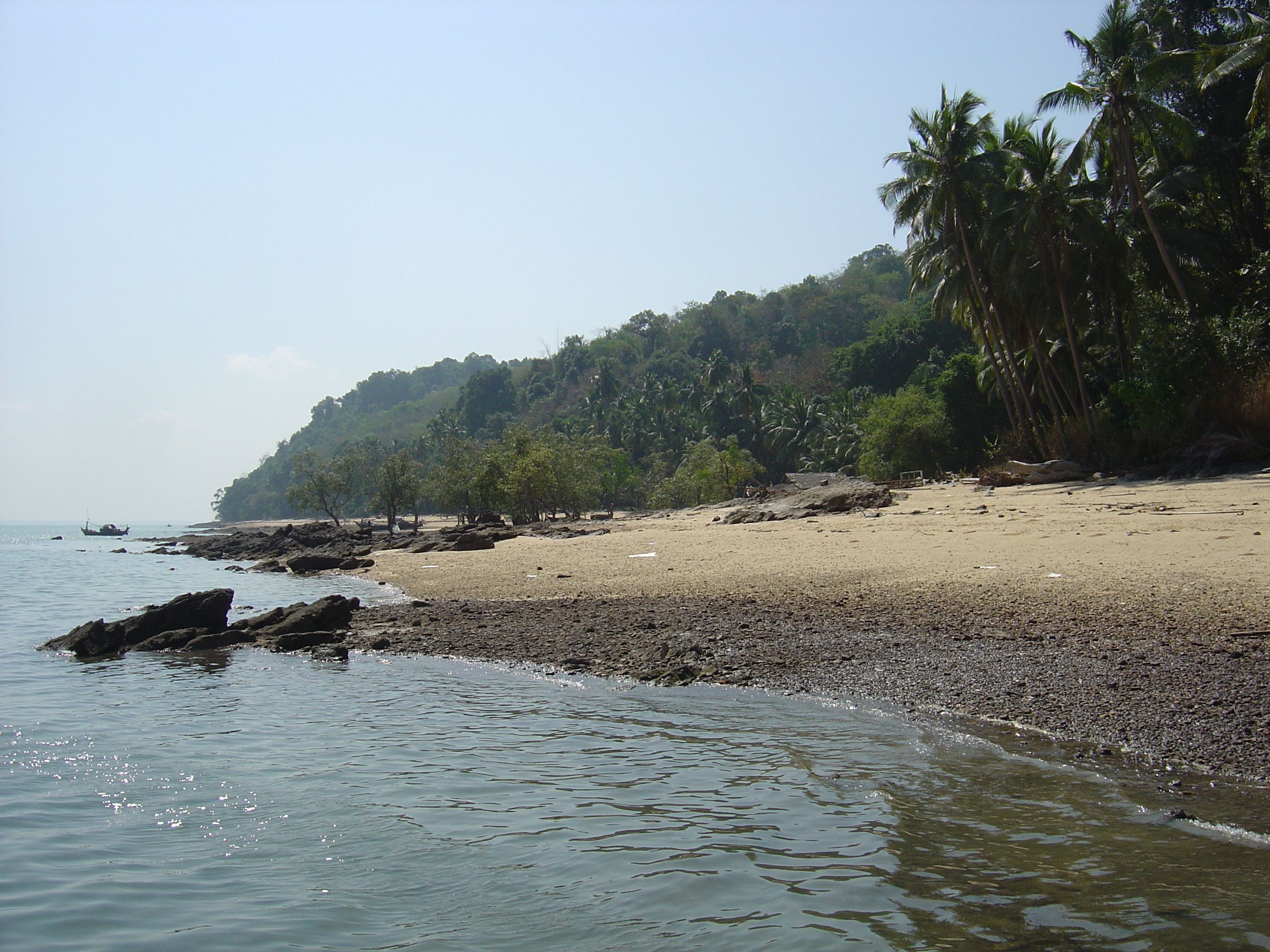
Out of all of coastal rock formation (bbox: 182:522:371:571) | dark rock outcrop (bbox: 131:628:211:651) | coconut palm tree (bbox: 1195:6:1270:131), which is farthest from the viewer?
coastal rock formation (bbox: 182:522:371:571)

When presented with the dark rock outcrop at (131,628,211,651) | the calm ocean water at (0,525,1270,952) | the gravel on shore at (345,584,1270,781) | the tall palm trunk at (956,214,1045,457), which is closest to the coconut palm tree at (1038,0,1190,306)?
the tall palm trunk at (956,214,1045,457)

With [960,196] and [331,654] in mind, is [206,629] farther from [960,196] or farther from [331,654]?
[960,196]

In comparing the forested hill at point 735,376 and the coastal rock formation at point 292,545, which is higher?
the forested hill at point 735,376

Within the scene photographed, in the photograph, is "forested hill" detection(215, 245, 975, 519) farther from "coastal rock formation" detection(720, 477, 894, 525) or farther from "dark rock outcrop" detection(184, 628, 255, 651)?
"dark rock outcrop" detection(184, 628, 255, 651)

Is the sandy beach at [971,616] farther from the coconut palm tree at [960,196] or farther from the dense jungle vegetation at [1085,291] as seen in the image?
the coconut palm tree at [960,196]

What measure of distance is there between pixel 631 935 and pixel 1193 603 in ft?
26.6

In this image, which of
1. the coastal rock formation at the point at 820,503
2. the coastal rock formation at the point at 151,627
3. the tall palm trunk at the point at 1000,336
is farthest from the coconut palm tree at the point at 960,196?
the coastal rock formation at the point at 151,627

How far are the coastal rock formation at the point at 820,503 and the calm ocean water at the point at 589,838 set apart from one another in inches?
662

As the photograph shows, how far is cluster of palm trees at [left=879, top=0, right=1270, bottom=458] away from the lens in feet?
90.1

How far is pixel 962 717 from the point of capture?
7.52 m

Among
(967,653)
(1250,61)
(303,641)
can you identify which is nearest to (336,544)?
(303,641)

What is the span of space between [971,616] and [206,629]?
14.0m

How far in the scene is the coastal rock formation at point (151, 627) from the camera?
49.4ft

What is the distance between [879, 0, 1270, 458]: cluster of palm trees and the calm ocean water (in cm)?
2488
